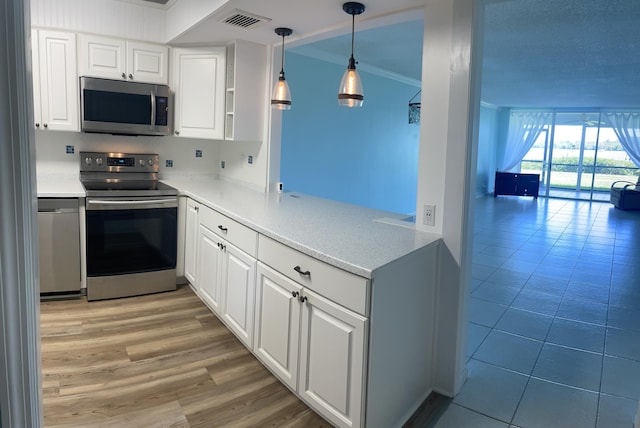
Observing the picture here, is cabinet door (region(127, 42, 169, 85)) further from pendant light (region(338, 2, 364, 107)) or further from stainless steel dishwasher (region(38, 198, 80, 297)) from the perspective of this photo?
pendant light (region(338, 2, 364, 107))

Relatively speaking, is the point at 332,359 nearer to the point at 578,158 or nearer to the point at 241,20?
the point at 241,20

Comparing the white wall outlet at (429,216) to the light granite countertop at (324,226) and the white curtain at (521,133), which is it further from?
the white curtain at (521,133)

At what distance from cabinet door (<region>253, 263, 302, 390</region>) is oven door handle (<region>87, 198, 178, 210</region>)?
153cm

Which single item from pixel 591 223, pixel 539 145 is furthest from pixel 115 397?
pixel 539 145

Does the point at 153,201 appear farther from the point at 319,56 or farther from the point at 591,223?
the point at 591,223

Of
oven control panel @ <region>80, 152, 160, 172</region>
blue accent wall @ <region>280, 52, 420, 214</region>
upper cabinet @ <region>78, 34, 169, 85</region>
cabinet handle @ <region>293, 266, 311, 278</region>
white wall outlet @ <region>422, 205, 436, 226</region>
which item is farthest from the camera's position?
blue accent wall @ <region>280, 52, 420, 214</region>

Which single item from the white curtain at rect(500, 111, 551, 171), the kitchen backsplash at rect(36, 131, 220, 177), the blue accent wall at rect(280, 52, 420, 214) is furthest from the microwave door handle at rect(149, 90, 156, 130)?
the white curtain at rect(500, 111, 551, 171)

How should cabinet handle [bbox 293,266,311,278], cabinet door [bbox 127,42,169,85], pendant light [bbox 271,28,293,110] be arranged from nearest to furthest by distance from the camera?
cabinet handle [bbox 293,266,311,278] → pendant light [bbox 271,28,293,110] → cabinet door [bbox 127,42,169,85]

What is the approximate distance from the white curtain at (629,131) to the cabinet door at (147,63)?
38.7 ft

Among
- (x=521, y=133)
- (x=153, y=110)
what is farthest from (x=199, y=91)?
(x=521, y=133)

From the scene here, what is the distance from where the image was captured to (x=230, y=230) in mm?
2928

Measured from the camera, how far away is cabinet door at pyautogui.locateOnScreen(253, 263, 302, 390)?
224cm

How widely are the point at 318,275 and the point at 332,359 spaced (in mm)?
386

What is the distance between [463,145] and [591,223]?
7.65 metres
